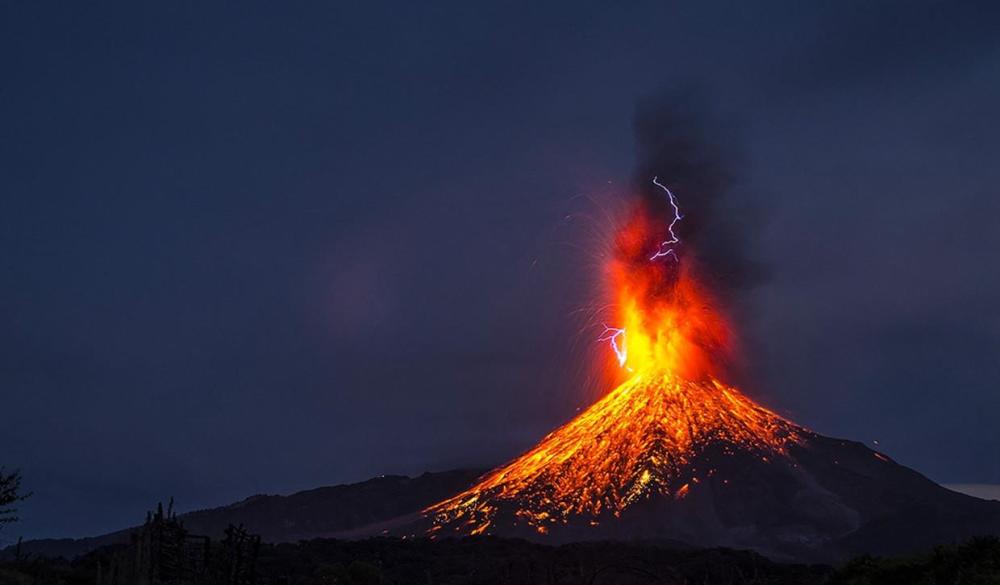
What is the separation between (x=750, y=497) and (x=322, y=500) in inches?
3455

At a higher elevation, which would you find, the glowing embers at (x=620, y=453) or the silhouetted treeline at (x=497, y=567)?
the glowing embers at (x=620, y=453)

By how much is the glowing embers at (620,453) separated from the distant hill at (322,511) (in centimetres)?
3684

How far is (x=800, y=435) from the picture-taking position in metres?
131

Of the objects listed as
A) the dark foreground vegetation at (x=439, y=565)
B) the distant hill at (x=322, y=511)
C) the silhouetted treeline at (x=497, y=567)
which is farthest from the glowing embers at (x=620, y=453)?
the distant hill at (x=322, y=511)

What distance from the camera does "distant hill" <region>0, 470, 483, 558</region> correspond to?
145875 millimetres

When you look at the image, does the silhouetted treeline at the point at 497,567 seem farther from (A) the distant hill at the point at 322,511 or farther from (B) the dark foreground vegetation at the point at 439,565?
(A) the distant hill at the point at 322,511

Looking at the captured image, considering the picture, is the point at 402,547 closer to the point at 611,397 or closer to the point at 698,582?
the point at 698,582

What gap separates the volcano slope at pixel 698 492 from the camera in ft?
315

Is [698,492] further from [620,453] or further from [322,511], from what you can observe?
[322,511]

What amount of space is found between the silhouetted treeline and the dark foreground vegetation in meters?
0.03

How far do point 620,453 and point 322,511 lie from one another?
72073 mm

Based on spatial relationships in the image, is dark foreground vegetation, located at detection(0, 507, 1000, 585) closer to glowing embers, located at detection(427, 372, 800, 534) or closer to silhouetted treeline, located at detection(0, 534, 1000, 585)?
silhouetted treeline, located at detection(0, 534, 1000, 585)

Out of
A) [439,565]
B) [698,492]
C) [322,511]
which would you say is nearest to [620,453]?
[698,492]

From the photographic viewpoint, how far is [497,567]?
51562mm
